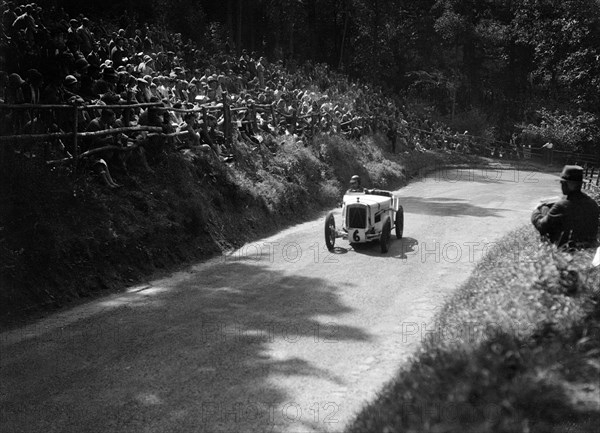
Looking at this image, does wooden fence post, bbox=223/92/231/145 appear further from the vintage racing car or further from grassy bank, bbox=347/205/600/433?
grassy bank, bbox=347/205/600/433

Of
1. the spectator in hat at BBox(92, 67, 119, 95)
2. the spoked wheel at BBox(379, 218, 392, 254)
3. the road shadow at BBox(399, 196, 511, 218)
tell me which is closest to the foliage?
the road shadow at BBox(399, 196, 511, 218)

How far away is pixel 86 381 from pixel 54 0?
74.3 feet

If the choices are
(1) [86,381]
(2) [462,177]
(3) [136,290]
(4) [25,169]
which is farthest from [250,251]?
(2) [462,177]

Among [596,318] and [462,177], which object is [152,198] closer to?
[596,318]

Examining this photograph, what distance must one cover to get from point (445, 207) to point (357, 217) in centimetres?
771

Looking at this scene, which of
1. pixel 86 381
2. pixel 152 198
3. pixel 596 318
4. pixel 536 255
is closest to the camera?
pixel 596 318

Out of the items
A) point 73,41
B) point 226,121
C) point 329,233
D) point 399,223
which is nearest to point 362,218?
point 329,233

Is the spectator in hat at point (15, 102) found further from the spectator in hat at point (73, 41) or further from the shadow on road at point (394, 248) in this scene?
the shadow on road at point (394, 248)

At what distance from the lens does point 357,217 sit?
15602 mm

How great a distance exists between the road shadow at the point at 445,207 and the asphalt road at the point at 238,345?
5442 millimetres

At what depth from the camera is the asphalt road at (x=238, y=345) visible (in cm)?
716

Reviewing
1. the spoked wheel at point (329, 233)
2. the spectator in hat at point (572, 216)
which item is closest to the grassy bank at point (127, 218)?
the spoked wheel at point (329, 233)

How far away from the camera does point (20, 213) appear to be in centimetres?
1127

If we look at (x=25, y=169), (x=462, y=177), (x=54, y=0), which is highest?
(x=54, y=0)
